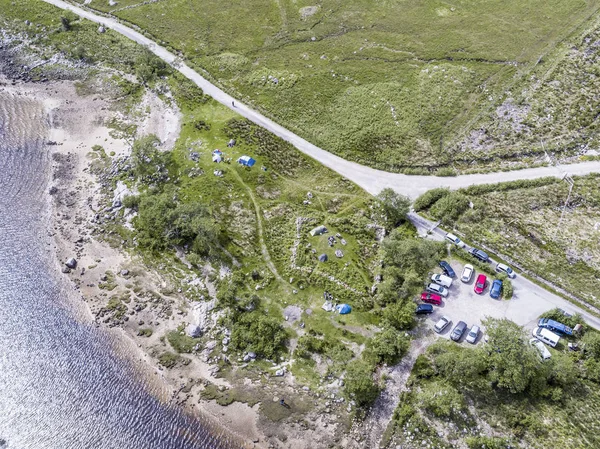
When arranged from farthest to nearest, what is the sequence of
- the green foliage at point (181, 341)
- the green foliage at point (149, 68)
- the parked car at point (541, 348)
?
the green foliage at point (149, 68)
the green foliage at point (181, 341)
the parked car at point (541, 348)

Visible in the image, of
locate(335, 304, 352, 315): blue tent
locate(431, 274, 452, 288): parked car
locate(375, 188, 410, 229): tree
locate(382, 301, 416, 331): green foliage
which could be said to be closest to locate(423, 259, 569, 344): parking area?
locate(431, 274, 452, 288): parked car

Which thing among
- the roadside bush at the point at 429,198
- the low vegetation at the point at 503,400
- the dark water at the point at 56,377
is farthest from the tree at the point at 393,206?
the dark water at the point at 56,377

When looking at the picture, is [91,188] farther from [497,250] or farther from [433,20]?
[433,20]

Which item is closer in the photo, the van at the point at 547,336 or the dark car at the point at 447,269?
the van at the point at 547,336

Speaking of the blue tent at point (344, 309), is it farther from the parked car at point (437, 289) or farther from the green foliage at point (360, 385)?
the parked car at point (437, 289)

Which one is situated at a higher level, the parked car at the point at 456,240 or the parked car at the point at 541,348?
the parked car at the point at 456,240

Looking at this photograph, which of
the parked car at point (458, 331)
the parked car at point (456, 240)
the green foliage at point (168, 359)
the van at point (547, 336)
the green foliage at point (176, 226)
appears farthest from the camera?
the green foliage at point (176, 226)

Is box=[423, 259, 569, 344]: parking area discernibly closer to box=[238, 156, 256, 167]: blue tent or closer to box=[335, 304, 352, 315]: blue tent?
box=[335, 304, 352, 315]: blue tent

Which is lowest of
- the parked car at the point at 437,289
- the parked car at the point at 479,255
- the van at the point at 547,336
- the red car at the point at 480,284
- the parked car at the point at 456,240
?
the van at the point at 547,336
